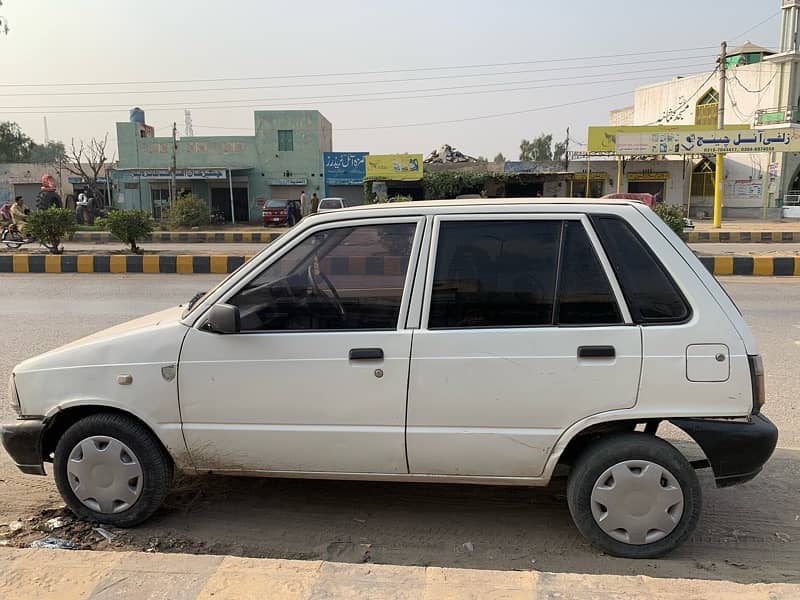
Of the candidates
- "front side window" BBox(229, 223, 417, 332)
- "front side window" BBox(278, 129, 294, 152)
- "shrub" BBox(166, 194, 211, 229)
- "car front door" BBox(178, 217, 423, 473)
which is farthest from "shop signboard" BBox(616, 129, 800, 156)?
"car front door" BBox(178, 217, 423, 473)

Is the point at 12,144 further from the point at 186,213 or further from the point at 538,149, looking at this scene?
the point at 538,149

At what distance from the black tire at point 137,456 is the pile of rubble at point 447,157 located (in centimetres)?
4058

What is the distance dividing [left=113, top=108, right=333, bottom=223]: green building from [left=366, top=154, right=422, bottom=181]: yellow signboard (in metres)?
4.11

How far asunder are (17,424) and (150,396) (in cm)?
80

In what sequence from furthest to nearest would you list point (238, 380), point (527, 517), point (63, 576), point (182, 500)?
point (182, 500), point (527, 517), point (238, 380), point (63, 576)

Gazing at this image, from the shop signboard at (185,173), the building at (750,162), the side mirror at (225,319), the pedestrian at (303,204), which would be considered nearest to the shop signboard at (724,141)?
the building at (750,162)

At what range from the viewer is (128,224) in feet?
56.9

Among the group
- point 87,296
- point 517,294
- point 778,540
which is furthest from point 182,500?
point 87,296

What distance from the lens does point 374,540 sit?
3.24 meters

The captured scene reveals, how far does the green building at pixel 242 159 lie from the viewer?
1607 inches

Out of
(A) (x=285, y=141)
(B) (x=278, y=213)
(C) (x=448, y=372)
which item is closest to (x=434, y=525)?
(C) (x=448, y=372)

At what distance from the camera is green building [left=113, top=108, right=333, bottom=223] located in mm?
40812

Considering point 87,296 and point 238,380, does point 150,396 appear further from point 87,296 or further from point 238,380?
point 87,296

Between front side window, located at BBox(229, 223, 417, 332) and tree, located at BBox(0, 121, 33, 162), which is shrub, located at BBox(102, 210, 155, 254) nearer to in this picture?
front side window, located at BBox(229, 223, 417, 332)
